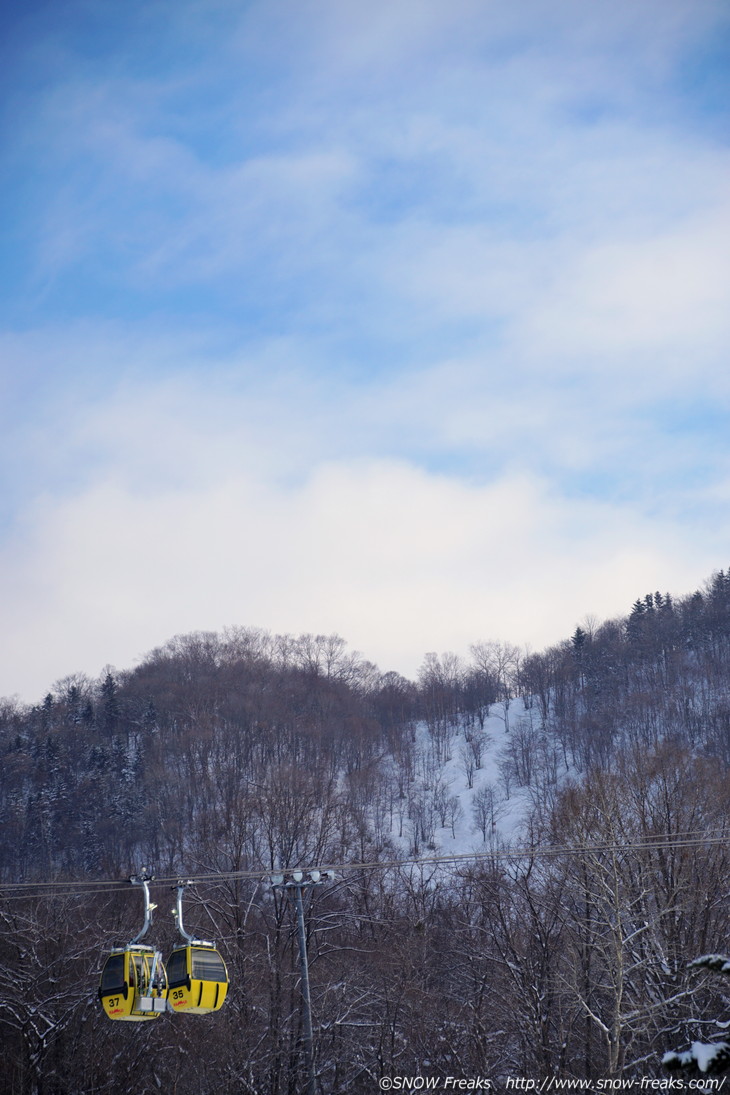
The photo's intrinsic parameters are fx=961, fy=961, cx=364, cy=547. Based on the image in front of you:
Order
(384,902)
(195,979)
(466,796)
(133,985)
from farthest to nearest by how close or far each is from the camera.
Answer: (466,796)
(384,902)
(133,985)
(195,979)

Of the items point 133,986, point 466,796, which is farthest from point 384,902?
point 466,796

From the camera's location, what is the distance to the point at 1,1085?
3075 cm

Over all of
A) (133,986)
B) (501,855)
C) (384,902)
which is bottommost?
(384,902)

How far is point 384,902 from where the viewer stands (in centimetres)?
4703

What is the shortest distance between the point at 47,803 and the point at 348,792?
31.9m

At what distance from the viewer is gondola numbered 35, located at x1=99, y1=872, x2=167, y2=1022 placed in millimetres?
16906

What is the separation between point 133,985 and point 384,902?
32.0m

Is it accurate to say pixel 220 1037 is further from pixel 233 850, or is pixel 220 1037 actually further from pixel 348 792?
pixel 348 792

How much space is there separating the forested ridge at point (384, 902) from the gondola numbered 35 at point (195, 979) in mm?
4784

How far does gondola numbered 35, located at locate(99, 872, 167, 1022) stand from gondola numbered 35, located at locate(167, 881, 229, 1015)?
0.94 ft

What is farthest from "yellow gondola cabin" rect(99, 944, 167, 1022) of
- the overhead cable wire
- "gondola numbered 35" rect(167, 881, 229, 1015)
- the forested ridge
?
the forested ridge

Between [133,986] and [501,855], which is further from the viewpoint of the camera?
[501,855]

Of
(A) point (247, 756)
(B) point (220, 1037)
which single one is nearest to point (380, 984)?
(B) point (220, 1037)

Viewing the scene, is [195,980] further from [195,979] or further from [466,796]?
[466,796]
